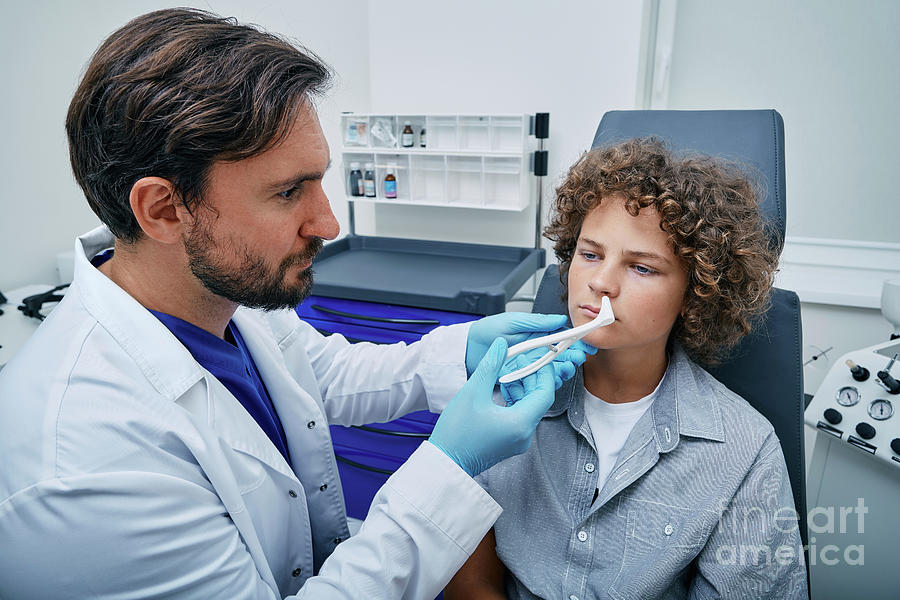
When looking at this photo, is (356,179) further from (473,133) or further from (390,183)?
(473,133)

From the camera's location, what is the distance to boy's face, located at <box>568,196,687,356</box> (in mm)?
970

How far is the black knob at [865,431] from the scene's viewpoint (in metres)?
1.12

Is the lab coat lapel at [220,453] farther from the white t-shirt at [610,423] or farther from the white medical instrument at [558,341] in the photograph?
the white t-shirt at [610,423]

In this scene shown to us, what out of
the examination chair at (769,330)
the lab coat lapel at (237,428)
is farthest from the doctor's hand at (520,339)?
the lab coat lapel at (237,428)

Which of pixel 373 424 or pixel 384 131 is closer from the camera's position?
pixel 373 424

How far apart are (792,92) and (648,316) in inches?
60.1

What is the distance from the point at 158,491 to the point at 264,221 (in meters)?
0.40

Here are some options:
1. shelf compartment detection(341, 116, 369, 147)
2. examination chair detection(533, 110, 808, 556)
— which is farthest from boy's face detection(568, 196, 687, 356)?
shelf compartment detection(341, 116, 369, 147)

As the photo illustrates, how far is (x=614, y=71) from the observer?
1872 mm

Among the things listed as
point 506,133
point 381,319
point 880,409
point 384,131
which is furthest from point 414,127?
point 880,409

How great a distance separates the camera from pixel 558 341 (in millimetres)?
948

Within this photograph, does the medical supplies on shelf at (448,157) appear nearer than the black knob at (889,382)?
No

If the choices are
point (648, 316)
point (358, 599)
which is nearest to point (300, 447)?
point (358, 599)

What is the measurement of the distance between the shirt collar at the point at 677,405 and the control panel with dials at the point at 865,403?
352 mm
